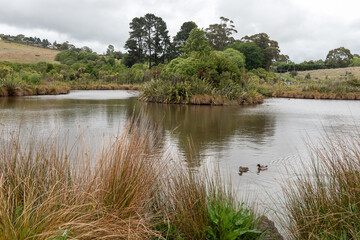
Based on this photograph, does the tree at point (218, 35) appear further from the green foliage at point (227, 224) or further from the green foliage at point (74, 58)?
the green foliage at point (227, 224)

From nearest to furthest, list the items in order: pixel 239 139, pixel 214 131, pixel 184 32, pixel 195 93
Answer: pixel 239 139, pixel 214 131, pixel 195 93, pixel 184 32

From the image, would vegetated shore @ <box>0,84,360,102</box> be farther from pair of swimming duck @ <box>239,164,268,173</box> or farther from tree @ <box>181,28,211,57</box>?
pair of swimming duck @ <box>239,164,268,173</box>

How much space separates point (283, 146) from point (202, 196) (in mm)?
5931

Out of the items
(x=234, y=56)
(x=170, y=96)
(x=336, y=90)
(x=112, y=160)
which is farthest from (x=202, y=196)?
(x=234, y=56)

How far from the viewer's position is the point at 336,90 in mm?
31594

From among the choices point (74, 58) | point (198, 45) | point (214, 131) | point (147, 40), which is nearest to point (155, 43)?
point (147, 40)

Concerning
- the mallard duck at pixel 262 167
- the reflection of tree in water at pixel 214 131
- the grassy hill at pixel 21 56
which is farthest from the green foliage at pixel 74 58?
the mallard duck at pixel 262 167

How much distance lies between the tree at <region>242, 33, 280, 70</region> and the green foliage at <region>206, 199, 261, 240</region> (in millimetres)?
69643

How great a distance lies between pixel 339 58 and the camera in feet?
279

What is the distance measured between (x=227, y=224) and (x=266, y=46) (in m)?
73.5

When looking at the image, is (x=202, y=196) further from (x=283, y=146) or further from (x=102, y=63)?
(x=102, y=63)

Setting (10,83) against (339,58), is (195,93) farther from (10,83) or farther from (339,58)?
(339,58)

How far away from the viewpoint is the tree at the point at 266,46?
69.5 metres

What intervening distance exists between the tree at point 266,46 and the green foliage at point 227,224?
2742 inches
